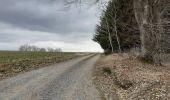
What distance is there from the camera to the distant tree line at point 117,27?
5113cm

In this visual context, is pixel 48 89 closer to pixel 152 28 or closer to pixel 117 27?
pixel 152 28

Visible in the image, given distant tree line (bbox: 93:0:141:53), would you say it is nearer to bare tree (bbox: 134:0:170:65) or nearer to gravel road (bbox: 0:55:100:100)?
bare tree (bbox: 134:0:170:65)

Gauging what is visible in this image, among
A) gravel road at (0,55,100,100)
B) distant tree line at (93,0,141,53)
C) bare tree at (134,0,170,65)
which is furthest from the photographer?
distant tree line at (93,0,141,53)

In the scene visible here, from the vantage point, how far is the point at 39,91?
51.6 feet

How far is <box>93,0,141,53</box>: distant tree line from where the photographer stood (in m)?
51.1

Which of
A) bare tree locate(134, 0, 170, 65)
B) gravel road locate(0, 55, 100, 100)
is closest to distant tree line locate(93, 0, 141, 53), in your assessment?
bare tree locate(134, 0, 170, 65)

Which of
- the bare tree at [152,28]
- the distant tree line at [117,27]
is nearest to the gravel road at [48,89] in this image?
the bare tree at [152,28]

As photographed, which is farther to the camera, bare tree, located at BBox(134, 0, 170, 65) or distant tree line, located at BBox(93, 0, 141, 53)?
distant tree line, located at BBox(93, 0, 141, 53)

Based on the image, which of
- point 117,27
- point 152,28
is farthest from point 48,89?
point 117,27

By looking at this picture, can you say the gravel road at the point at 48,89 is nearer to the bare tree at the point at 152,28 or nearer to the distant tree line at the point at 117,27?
the bare tree at the point at 152,28

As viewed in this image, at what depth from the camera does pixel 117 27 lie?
5891cm

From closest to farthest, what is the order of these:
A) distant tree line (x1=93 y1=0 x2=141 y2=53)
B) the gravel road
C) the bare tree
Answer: the gravel road
the bare tree
distant tree line (x1=93 y1=0 x2=141 y2=53)

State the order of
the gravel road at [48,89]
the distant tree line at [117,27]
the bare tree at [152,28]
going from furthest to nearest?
the distant tree line at [117,27] < the bare tree at [152,28] < the gravel road at [48,89]

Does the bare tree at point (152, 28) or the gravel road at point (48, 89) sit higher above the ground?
the bare tree at point (152, 28)
